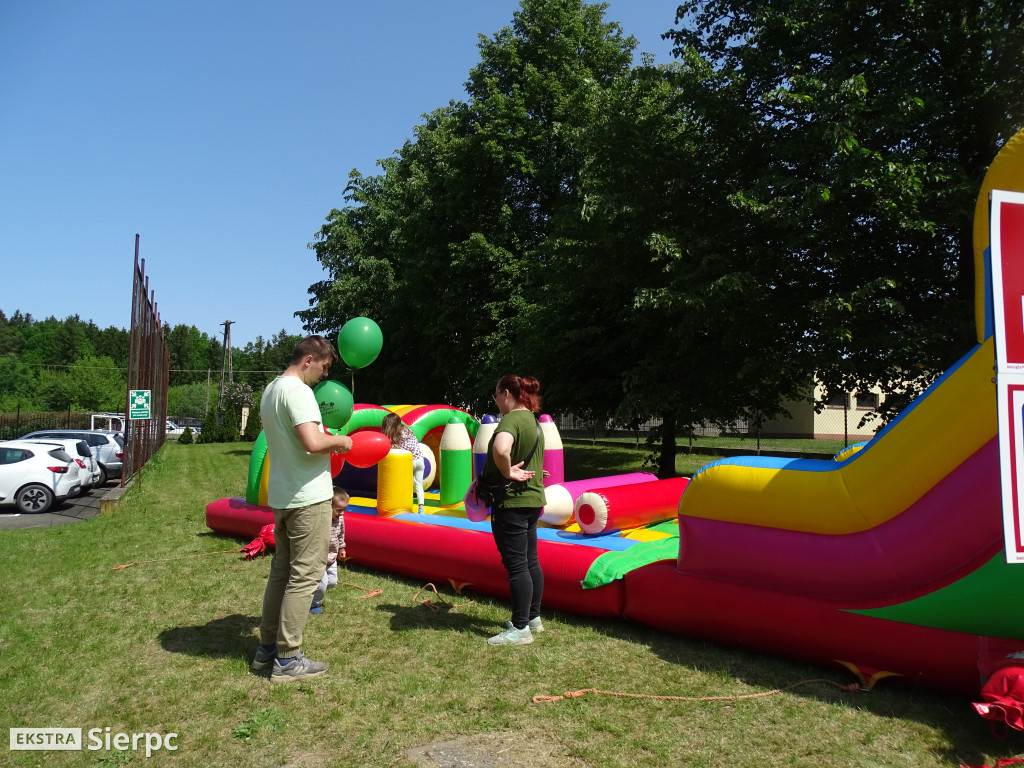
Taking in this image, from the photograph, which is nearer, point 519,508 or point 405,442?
point 519,508

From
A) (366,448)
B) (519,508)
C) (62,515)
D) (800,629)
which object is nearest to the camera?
(800,629)

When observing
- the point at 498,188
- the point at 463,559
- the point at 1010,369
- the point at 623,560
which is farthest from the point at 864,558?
the point at 498,188

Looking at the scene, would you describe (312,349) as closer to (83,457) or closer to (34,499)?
(34,499)

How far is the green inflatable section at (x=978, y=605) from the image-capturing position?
352cm

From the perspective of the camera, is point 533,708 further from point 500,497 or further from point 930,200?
point 930,200

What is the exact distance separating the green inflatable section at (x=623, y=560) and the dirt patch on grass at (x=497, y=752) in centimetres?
178

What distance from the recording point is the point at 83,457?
48.1ft

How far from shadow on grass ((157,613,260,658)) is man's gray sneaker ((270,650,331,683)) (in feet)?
1.90

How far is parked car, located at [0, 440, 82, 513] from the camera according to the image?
1243 cm

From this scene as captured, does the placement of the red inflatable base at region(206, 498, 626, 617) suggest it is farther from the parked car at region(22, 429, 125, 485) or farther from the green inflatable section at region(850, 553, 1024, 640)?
the parked car at region(22, 429, 125, 485)

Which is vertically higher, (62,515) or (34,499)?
(34,499)

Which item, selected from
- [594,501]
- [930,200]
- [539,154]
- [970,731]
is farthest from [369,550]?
[539,154]

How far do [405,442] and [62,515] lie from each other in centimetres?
722

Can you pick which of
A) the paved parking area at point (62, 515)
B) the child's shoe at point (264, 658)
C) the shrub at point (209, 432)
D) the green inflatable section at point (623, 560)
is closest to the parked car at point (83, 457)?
the paved parking area at point (62, 515)
